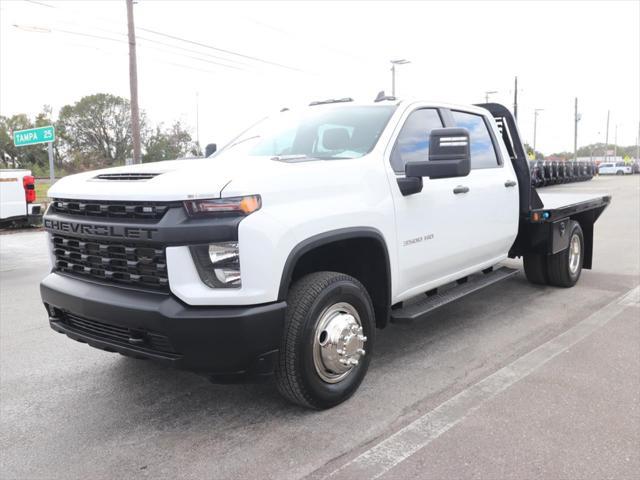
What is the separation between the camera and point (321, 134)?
431 centimetres

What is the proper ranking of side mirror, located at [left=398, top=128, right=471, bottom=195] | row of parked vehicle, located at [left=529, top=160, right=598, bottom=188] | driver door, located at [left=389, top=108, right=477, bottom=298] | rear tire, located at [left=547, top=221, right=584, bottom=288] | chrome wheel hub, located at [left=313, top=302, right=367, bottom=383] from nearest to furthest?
chrome wheel hub, located at [left=313, top=302, right=367, bottom=383], side mirror, located at [left=398, top=128, right=471, bottom=195], driver door, located at [left=389, top=108, right=477, bottom=298], rear tire, located at [left=547, top=221, right=584, bottom=288], row of parked vehicle, located at [left=529, top=160, right=598, bottom=188]

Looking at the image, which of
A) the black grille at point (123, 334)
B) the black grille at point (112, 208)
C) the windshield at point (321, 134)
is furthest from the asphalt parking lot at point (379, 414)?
the windshield at point (321, 134)

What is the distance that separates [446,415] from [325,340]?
2.70 feet

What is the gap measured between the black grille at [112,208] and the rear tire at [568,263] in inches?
191

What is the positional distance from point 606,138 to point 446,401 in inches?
4126

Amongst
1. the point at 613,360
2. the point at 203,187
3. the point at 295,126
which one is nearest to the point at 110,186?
the point at 203,187

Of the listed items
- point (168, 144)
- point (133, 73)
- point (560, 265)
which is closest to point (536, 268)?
point (560, 265)

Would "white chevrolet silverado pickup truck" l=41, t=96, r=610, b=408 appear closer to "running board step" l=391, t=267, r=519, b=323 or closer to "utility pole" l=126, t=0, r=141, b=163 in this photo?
"running board step" l=391, t=267, r=519, b=323

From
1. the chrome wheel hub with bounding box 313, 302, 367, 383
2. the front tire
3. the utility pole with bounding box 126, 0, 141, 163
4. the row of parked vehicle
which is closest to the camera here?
the front tire

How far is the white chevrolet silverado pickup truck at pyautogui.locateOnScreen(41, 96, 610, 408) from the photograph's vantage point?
9.37ft

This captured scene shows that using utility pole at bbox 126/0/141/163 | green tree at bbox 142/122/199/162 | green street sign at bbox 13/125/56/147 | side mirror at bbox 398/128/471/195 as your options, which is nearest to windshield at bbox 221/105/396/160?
side mirror at bbox 398/128/471/195

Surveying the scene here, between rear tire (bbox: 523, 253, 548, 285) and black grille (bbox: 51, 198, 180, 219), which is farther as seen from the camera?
rear tire (bbox: 523, 253, 548, 285)

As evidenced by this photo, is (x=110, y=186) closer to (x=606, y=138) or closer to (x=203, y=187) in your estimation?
(x=203, y=187)

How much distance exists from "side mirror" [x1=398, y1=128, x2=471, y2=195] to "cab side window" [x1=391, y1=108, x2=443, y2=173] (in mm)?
221
